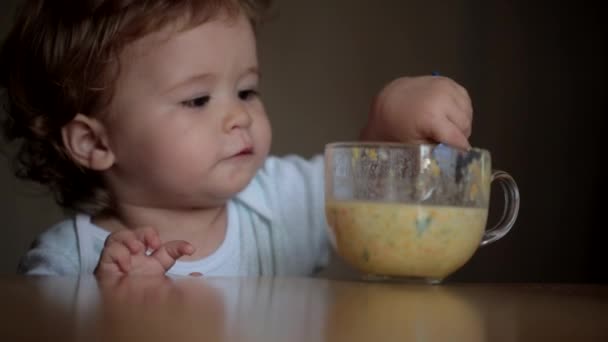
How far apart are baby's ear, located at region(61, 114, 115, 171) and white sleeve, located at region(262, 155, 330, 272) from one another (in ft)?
1.05

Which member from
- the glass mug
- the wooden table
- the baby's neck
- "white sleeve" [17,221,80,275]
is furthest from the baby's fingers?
"white sleeve" [17,221,80,275]

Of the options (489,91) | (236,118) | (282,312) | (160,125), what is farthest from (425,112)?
(489,91)

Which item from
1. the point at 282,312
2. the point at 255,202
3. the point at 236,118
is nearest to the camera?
the point at 282,312

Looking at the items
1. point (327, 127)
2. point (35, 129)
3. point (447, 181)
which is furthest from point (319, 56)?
point (447, 181)

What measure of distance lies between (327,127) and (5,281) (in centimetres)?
178

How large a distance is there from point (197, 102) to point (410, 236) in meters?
0.54

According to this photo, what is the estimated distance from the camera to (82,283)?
55 centimetres

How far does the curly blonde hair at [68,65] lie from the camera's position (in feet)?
3.72

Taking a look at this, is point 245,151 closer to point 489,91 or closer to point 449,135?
point 449,135

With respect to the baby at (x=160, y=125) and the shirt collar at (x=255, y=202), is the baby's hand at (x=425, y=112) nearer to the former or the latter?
the baby at (x=160, y=125)

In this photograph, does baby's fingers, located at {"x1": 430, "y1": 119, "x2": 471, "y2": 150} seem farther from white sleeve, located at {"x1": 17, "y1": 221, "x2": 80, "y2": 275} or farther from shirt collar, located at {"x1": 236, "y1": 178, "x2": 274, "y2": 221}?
white sleeve, located at {"x1": 17, "y1": 221, "x2": 80, "y2": 275}

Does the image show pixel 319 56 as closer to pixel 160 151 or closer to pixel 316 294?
pixel 160 151

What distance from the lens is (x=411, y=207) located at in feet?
2.20

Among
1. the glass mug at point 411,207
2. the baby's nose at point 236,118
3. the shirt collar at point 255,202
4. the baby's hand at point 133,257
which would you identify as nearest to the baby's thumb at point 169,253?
the baby's hand at point 133,257
